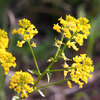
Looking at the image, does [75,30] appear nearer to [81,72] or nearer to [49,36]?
[81,72]

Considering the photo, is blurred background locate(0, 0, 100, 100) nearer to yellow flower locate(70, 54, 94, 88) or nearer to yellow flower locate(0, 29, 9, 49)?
yellow flower locate(0, 29, 9, 49)

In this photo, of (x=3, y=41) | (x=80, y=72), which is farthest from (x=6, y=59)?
(x=80, y=72)

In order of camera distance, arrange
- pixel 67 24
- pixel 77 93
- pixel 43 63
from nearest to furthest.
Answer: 1. pixel 67 24
2. pixel 77 93
3. pixel 43 63

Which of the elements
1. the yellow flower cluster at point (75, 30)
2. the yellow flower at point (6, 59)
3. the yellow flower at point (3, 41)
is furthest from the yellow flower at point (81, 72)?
the yellow flower at point (3, 41)

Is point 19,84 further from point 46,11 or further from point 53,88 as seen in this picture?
point 46,11

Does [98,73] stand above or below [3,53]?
above

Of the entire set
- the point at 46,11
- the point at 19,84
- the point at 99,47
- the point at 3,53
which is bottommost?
the point at 19,84

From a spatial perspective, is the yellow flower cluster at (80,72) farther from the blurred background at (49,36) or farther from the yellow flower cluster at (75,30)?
the blurred background at (49,36)

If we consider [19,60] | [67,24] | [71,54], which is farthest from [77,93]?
[67,24]
